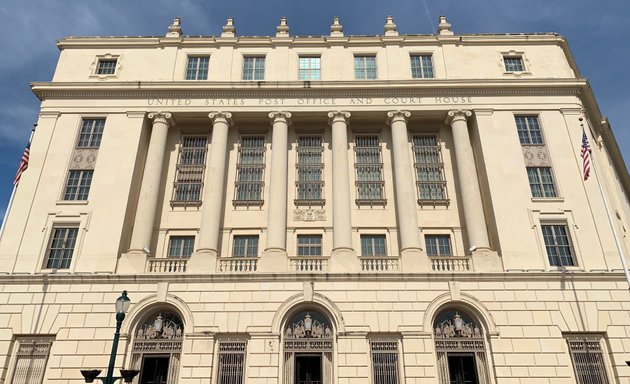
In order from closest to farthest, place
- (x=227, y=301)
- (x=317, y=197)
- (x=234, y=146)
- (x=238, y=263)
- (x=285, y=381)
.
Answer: (x=285, y=381), (x=227, y=301), (x=238, y=263), (x=317, y=197), (x=234, y=146)

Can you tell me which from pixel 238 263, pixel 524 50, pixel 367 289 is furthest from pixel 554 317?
pixel 524 50

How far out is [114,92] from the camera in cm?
2734

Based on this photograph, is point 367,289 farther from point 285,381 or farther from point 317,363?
point 285,381

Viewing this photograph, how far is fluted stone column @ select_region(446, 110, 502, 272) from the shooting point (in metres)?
22.4

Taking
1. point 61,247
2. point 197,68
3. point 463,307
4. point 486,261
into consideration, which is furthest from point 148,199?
point 486,261

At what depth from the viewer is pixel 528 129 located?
1038 inches

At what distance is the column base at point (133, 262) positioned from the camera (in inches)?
874

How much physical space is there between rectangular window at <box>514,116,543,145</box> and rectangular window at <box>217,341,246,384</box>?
18.0m

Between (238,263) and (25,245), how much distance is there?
10.2m

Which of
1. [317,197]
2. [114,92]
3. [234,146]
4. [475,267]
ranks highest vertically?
[114,92]

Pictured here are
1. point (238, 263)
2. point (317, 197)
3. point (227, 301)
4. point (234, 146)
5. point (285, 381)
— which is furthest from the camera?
point (234, 146)

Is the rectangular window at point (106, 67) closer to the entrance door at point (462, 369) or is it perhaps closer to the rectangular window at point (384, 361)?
the rectangular window at point (384, 361)

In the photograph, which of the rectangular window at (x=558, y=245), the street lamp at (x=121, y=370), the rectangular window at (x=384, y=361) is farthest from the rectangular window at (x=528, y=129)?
the street lamp at (x=121, y=370)

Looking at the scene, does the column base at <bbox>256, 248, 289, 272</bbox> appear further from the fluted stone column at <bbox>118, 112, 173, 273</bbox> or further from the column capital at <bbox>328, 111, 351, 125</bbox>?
the column capital at <bbox>328, 111, 351, 125</bbox>
